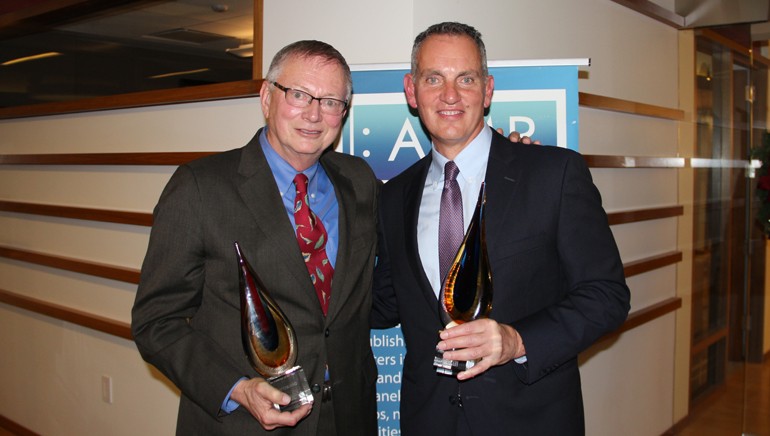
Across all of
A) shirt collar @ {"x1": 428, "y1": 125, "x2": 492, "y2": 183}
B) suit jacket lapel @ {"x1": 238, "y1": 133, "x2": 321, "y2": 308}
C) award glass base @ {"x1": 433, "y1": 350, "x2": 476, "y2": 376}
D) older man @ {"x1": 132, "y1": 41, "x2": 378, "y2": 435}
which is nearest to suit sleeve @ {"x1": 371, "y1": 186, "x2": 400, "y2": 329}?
older man @ {"x1": 132, "y1": 41, "x2": 378, "y2": 435}

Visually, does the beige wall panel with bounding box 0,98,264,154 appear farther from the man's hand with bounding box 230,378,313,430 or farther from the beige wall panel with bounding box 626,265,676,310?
the beige wall panel with bounding box 626,265,676,310

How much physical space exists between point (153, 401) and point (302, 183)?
2.32m

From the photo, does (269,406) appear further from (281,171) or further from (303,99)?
(303,99)

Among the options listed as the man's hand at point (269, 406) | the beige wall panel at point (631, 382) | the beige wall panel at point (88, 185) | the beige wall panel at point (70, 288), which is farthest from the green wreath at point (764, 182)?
the man's hand at point (269, 406)

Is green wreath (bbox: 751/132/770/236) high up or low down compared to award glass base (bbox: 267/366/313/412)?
up

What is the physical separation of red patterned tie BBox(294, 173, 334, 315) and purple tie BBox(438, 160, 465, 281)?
0.32 meters

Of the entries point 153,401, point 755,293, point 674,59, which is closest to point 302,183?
point 153,401

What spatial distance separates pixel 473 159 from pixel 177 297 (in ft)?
2.92

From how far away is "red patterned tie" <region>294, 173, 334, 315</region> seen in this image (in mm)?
1886

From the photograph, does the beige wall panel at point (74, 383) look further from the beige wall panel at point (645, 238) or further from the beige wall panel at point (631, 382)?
the beige wall panel at point (645, 238)

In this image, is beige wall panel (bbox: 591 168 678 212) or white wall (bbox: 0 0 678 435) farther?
beige wall panel (bbox: 591 168 678 212)

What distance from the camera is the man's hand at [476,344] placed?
1.51 metres

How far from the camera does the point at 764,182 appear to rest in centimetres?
471

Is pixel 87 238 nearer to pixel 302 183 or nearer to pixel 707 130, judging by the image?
pixel 302 183
